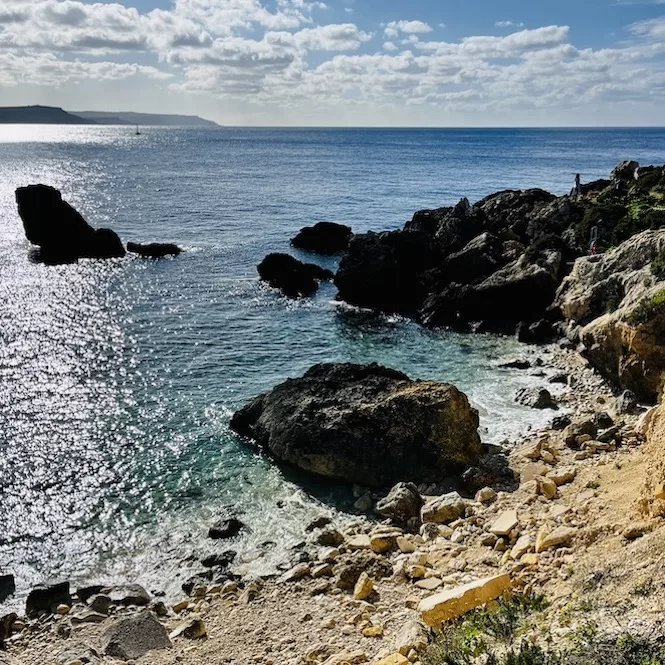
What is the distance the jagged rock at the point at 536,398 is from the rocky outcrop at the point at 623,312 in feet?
9.00

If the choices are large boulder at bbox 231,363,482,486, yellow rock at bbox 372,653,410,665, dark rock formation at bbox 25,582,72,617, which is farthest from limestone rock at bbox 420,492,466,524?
dark rock formation at bbox 25,582,72,617

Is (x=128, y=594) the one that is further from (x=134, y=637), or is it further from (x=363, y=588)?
(x=363, y=588)

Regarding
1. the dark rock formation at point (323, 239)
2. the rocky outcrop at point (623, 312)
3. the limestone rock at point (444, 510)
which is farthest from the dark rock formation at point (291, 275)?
the limestone rock at point (444, 510)

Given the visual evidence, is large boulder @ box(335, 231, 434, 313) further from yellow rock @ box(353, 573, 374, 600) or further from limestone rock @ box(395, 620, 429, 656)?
limestone rock @ box(395, 620, 429, 656)

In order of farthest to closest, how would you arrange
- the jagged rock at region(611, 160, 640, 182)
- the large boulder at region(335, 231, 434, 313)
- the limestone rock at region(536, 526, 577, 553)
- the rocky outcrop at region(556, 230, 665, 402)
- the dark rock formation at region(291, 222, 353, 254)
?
the dark rock formation at region(291, 222, 353, 254) → the jagged rock at region(611, 160, 640, 182) → the large boulder at region(335, 231, 434, 313) → the rocky outcrop at region(556, 230, 665, 402) → the limestone rock at region(536, 526, 577, 553)

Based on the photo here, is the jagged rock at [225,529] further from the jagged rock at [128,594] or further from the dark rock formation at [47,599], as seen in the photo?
the dark rock formation at [47,599]

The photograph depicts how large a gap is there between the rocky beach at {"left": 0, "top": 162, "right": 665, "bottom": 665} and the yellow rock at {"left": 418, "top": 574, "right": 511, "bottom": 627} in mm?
31

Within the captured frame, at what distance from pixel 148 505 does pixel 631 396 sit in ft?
55.4

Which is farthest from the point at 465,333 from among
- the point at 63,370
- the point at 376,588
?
the point at 376,588

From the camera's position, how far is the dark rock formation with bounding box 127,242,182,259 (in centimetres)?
5653

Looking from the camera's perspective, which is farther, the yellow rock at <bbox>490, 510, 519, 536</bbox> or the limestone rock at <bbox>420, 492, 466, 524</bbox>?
the limestone rock at <bbox>420, 492, 466, 524</bbox>

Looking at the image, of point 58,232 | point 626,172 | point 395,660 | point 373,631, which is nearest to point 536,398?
point 373,631

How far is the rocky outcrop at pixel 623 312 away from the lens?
78.5 feet

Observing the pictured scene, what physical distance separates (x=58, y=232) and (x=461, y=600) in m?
54.6
